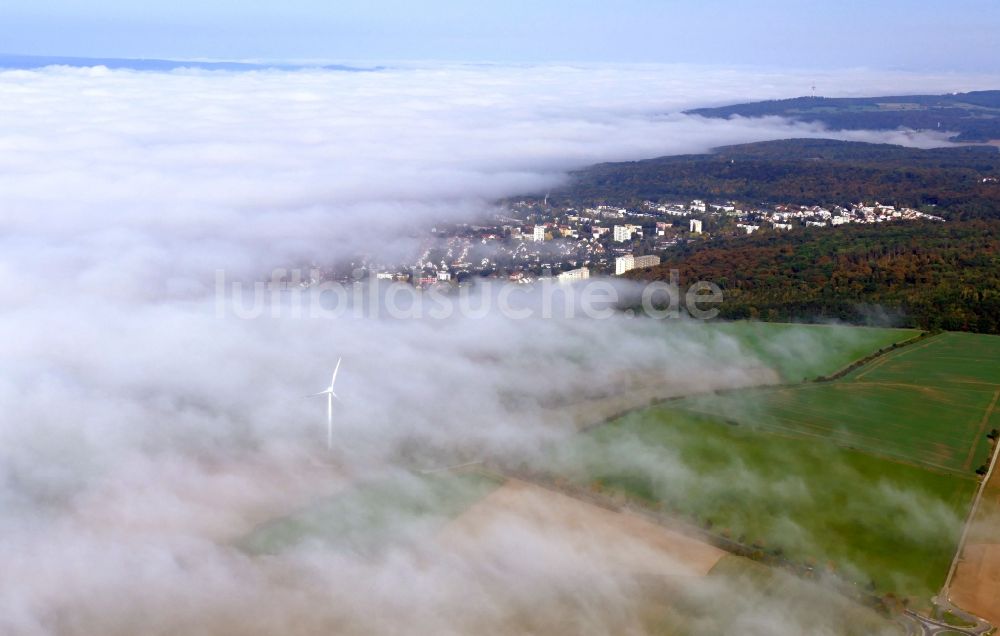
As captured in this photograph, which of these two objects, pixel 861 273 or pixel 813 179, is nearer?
pixel 861 273

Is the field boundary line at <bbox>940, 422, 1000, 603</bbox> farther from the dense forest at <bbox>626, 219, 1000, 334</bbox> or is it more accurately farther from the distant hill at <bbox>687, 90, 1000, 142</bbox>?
the distant hill at <bbox>687, 90, 1000, 142</bbox>

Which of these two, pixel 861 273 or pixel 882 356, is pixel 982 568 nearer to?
pixel 882 356

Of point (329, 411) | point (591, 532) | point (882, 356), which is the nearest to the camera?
point (591, 532)

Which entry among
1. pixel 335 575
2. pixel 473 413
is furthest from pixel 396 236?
pixel 335 575

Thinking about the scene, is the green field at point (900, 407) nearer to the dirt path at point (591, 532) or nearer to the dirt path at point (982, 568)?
the dirt path at point (982, 568)

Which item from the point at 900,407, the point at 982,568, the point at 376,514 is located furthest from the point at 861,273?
the point at 376,514

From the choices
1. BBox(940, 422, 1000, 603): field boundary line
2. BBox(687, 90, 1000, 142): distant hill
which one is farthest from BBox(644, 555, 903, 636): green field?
BBox(687, 90, 1000, 142): distant hill
